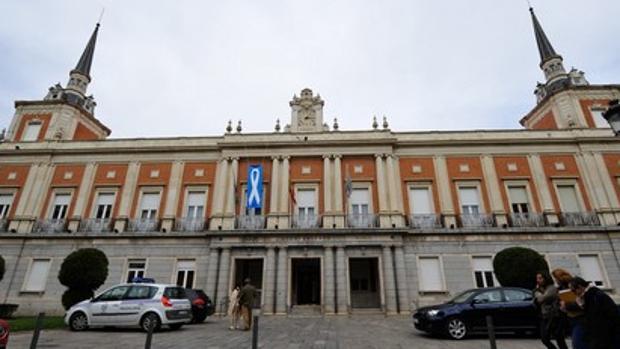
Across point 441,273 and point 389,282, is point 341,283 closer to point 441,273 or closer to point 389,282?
point 389,282

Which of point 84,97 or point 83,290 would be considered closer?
point 83,290

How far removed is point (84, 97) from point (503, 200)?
30.6 meters

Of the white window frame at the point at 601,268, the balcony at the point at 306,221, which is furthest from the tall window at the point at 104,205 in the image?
the white window frame at the point at 601,268

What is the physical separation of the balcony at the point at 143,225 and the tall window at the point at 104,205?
1.82 meters

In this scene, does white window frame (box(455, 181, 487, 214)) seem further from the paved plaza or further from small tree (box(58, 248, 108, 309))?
small tree (box(58, 248, 108, 309))

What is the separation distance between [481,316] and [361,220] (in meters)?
10.2

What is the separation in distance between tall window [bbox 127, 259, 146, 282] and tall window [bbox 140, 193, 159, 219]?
264 centimetres

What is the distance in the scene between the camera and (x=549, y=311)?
6488 mm

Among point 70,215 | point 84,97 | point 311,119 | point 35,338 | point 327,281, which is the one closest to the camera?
point 35,338

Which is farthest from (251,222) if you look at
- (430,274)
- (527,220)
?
(527,220)

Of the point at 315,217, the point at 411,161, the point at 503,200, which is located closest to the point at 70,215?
the point at 315,217

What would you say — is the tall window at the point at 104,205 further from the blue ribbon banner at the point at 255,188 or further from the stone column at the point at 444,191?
the stone column at the point at 444,191

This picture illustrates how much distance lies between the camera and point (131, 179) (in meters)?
21.3

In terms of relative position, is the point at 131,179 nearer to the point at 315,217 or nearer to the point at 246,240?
the point at 246,240
